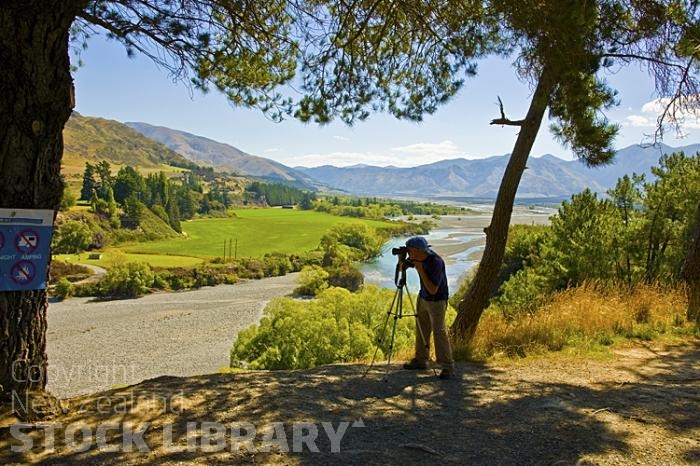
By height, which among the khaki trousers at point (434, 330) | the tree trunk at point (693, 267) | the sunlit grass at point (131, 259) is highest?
the tree trunk at point (693, 267)

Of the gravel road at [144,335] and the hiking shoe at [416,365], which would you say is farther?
the gravel road at [144,335]

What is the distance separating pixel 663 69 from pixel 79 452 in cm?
734

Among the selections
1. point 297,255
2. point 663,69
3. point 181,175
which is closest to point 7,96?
point 663,69

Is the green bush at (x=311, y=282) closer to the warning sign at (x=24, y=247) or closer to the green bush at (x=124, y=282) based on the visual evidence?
the green bush at (x=124, y=282)

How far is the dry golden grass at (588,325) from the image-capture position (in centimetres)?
509

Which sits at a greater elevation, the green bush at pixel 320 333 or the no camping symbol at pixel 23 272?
the no camping symbol at pixel 23 272

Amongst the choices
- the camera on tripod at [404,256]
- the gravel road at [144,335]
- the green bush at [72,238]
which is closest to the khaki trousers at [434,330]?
the camera on tripod at [404,256]

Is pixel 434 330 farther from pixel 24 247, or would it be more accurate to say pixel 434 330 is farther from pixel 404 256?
pixel 24 247

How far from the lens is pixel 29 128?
2.74 meters

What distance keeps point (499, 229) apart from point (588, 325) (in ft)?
5.13

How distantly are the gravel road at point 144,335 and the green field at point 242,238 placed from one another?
23695mm

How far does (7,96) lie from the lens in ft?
8.75

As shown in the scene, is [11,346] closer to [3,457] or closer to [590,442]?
[3,457]

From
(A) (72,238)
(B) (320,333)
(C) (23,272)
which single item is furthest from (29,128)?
(A) (72,238)
